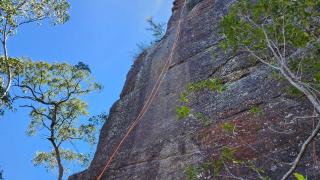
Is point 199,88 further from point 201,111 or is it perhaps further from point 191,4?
point 191,4

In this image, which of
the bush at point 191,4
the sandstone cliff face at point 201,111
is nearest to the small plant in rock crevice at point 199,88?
the sandstone cliff face at point 201,111

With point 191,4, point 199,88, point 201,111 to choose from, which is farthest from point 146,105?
point 191,4

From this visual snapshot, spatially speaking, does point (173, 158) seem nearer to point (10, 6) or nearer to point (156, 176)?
point (156, 176)

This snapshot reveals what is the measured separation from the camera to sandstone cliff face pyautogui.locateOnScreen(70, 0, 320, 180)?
689cm

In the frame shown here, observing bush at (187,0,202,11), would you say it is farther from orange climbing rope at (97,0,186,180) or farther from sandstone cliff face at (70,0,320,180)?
orange climbing rope at (97,0,186,180)

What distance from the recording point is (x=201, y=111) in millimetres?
8805

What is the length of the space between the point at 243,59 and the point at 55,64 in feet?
45.1

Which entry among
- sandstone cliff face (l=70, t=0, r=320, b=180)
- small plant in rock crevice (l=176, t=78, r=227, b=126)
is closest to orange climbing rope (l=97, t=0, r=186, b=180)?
sandstone cliff face (l=70, t=0, r=320, b=180)

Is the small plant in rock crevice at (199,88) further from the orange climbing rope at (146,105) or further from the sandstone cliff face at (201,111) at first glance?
the orange climbing rope at (146,105)

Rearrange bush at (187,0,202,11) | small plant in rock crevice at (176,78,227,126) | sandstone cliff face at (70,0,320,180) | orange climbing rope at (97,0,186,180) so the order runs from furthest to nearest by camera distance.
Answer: bush at (187,0,202,11), orange climbing rope at (97,0,186,180), sandstone cliff face at (70,0,320,180), small plant in rock crevice at (176,78,227,126)

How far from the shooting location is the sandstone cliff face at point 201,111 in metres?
6.89

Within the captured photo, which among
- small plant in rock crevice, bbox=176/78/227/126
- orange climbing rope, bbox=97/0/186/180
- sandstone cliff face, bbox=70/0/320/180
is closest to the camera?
small plant in rock crevice, bbox=176/78/227/126

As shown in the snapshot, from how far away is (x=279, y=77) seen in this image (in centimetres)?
658

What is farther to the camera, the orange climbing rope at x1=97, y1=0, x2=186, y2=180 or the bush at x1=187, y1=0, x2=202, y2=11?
the bush at x1=187, y1=0, x2=202, y2=11
